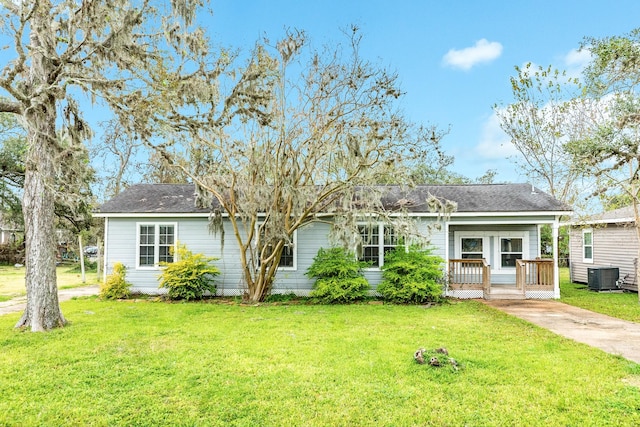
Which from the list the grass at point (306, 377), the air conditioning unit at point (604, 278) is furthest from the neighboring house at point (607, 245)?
the grass at point (306, 377)

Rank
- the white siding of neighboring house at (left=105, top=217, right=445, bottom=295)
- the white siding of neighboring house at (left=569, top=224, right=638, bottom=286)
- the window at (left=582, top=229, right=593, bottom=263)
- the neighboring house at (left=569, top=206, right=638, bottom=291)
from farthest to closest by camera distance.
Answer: the window at (left=582, top=229, right=593, bottom=263) → the white siding of neighboring house at (left=569, top=224, right=638, bottom=286) → the neighboring house at (left=569, top=206, right=638, bottom=291) → the white siding of neighboring house at (left=105, top=217, right=445, bottom=295)

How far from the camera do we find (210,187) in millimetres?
10383

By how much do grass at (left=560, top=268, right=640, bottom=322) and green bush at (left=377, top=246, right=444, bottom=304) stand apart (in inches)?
149

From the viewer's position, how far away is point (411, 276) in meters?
10.5

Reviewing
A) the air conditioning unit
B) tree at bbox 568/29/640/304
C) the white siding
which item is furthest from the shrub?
the air conditioning unit

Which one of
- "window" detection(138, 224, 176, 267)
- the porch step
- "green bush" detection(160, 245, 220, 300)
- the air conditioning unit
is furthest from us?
the air conditioning unit

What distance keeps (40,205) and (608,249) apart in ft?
59.2

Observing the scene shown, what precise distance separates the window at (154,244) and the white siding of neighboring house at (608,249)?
49.9ft

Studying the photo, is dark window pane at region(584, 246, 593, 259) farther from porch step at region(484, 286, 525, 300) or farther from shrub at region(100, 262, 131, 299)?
shrub at region(100, 262, 131, 299)

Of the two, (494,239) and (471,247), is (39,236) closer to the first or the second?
(471,247)

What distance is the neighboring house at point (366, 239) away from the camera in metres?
11.5

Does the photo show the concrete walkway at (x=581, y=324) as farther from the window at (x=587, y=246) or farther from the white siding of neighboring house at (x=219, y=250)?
the window at (x=587, y=246)

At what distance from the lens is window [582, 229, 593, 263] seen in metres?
16.3

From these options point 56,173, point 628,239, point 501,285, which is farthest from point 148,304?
point 628,239
